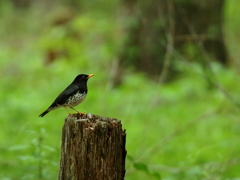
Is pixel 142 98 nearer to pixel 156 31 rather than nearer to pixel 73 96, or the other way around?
pixel 156 31

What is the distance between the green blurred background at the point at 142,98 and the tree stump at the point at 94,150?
3.44 ft

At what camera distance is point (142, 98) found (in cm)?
934

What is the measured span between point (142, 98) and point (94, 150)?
6123 mm

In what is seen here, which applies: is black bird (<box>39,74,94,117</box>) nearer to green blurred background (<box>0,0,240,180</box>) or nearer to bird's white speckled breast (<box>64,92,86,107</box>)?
bird's white speckled breast (<box>64,92,86,107</box>)

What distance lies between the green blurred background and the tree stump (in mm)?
1048

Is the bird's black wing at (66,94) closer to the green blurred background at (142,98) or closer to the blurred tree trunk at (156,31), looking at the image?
the green blurred background at (142,98)

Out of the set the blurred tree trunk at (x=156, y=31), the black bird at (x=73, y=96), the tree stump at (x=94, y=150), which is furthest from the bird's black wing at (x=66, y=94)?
the blurred tree trunk at (x=156, y=31)

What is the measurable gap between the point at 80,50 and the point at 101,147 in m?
7.44

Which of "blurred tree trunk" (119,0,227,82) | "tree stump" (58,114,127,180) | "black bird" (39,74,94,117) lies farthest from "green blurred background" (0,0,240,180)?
"tree stump" (58,114,127,180)

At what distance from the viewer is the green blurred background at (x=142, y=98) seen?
253 inches

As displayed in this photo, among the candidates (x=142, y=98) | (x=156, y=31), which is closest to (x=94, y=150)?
(x=142, y=98)

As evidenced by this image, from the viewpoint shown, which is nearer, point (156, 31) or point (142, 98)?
point (142, 98)

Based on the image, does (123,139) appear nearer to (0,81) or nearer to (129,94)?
(129,94)

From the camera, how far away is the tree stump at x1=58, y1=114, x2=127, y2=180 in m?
3.26
